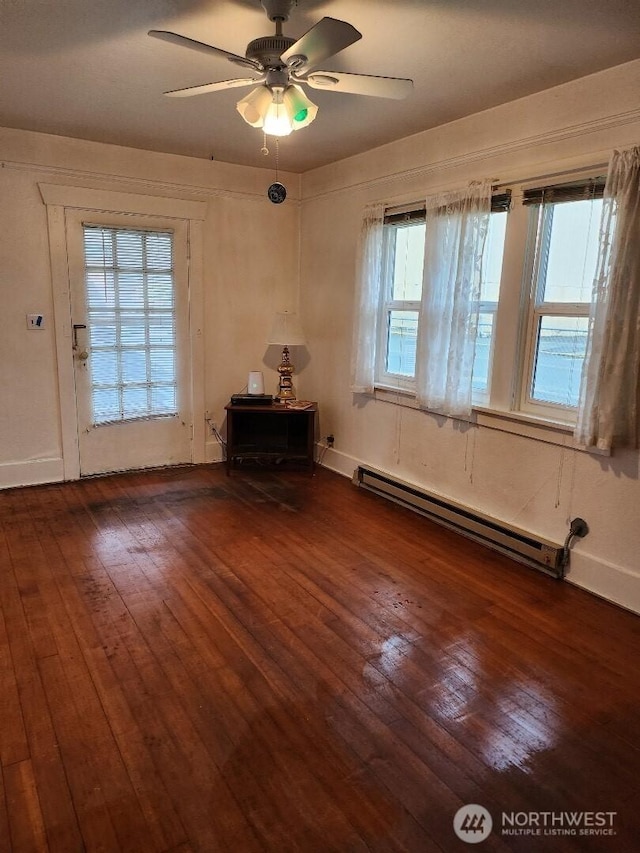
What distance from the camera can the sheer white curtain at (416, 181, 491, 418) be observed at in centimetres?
332

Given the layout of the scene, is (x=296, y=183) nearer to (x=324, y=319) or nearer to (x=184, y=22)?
(x=324, y=319)

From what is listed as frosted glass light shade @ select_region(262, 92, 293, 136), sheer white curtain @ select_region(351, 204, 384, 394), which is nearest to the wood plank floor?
sheer white curtain @ select_region(351, 204, 384, 394)

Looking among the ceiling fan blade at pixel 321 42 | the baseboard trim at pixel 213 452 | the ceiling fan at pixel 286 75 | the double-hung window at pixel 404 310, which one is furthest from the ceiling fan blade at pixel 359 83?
the baseboard trim at pixel 213 452

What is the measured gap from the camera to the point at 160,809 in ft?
5.29

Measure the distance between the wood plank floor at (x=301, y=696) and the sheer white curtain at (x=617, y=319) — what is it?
3.04 ft

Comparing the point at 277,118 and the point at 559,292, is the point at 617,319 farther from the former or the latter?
the point at 277,118

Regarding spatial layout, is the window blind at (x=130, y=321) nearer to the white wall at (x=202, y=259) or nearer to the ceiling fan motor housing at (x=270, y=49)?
the white wall at (x=202, y=259)

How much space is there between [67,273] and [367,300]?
2.24 metres

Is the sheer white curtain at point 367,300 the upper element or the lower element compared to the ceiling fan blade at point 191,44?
lower

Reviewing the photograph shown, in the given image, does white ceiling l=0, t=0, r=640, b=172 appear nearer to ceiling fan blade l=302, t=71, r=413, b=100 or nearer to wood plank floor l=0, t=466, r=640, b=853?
ceiling fan blade l=302, t=71, r=413, b=100

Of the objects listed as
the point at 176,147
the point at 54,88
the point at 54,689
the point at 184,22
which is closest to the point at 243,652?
the point at 54,689

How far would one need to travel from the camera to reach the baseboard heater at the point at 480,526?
3.04m

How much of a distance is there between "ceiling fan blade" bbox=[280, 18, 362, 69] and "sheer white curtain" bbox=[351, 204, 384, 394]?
80.5 inches

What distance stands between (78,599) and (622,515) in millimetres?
2693
